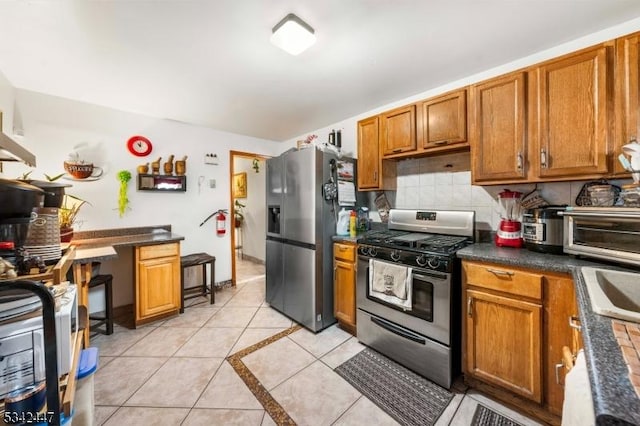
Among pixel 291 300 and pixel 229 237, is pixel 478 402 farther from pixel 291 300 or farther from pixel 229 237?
pixel 229 237

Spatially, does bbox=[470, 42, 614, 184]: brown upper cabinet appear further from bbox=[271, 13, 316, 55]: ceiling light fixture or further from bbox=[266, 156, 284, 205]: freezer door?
bbox=[266, 156, 284, 205]: freezer door

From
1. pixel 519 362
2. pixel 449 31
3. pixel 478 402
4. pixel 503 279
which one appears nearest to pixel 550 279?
pixel 503 279

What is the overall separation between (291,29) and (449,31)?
→ 1.02m

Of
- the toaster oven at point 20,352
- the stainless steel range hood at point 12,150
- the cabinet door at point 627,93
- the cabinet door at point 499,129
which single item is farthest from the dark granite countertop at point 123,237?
the cabinet door at point 627,93

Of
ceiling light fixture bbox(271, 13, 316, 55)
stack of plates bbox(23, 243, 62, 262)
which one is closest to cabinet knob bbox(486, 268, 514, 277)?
ceiling light fixture bbox(271, 13, 316, 55)

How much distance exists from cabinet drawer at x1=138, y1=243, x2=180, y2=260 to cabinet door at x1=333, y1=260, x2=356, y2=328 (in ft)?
5.77

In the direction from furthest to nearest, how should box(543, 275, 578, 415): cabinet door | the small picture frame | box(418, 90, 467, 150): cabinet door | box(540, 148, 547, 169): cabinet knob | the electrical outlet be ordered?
the small picture frame
the electrical outlet
box(418, 90, 467, 150): cabinet door
box(540, 148, 547, 169): cabinet knob
box(543, 275, 578, 415): cabinet door

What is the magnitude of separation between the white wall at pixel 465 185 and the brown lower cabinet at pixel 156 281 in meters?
2.31

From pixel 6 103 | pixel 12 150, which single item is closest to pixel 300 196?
pixel 12 150

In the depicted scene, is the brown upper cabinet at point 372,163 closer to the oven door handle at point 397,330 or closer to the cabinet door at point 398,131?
the cabinet door at point 398,131

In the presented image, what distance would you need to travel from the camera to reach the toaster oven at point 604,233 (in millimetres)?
1174

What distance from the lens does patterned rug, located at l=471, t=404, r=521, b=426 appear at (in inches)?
55.4

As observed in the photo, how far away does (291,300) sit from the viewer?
2629mm

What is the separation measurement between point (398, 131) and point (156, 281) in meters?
2.89
